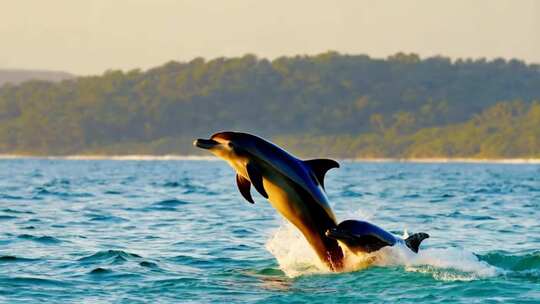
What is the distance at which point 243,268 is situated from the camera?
62.8 feet

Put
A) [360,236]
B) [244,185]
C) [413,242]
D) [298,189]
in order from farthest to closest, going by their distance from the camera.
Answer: [413,242]
[360,236]
[298,189]
[244,185]

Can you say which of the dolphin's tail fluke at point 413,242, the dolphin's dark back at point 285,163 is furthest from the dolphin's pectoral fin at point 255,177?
the dolphin's tail fluke at point 413,242

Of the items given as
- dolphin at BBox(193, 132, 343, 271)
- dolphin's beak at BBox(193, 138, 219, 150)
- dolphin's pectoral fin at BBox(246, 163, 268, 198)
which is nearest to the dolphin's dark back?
dolphin at BBox(193, 132, 343, 271)

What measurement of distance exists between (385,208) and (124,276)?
64.4 feet

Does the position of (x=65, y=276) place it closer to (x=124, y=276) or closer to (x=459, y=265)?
(x=124, y=276)

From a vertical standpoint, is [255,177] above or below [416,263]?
above

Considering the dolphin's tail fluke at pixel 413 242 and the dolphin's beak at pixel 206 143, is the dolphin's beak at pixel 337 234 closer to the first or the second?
the dolphin's tail fluke at pixel 413 242

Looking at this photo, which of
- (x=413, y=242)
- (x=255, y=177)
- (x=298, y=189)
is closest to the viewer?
(x=255, y=177)

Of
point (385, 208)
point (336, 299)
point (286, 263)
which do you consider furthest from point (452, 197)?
point (336, 299)

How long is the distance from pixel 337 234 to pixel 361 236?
1.44 ft

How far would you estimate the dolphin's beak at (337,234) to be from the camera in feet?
54.6

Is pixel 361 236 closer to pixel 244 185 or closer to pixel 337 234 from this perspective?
pixel 337 234

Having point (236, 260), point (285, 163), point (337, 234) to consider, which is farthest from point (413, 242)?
point (236, 260)

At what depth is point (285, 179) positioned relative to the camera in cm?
1656
